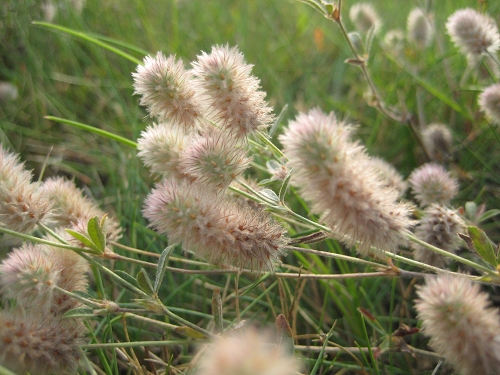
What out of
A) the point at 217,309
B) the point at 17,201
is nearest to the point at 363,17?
the point at 217,309

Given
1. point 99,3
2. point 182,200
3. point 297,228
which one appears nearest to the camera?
point 182,200

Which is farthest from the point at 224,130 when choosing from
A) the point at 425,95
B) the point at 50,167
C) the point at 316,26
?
the point at 316,26

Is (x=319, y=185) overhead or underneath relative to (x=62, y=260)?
overhead

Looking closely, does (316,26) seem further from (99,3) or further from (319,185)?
(319,185)

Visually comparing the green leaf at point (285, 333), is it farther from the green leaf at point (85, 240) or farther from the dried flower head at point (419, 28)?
the dried flower head at point (419, 28)

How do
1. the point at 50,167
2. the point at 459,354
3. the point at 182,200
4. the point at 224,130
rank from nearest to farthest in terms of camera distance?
the point at 459,354 → the point at 182,200 → the point at 224,130 → the point at 50,167

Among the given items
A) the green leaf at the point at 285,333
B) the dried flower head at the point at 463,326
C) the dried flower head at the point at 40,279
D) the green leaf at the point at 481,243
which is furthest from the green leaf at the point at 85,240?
the green leaf at the point at 481,243
